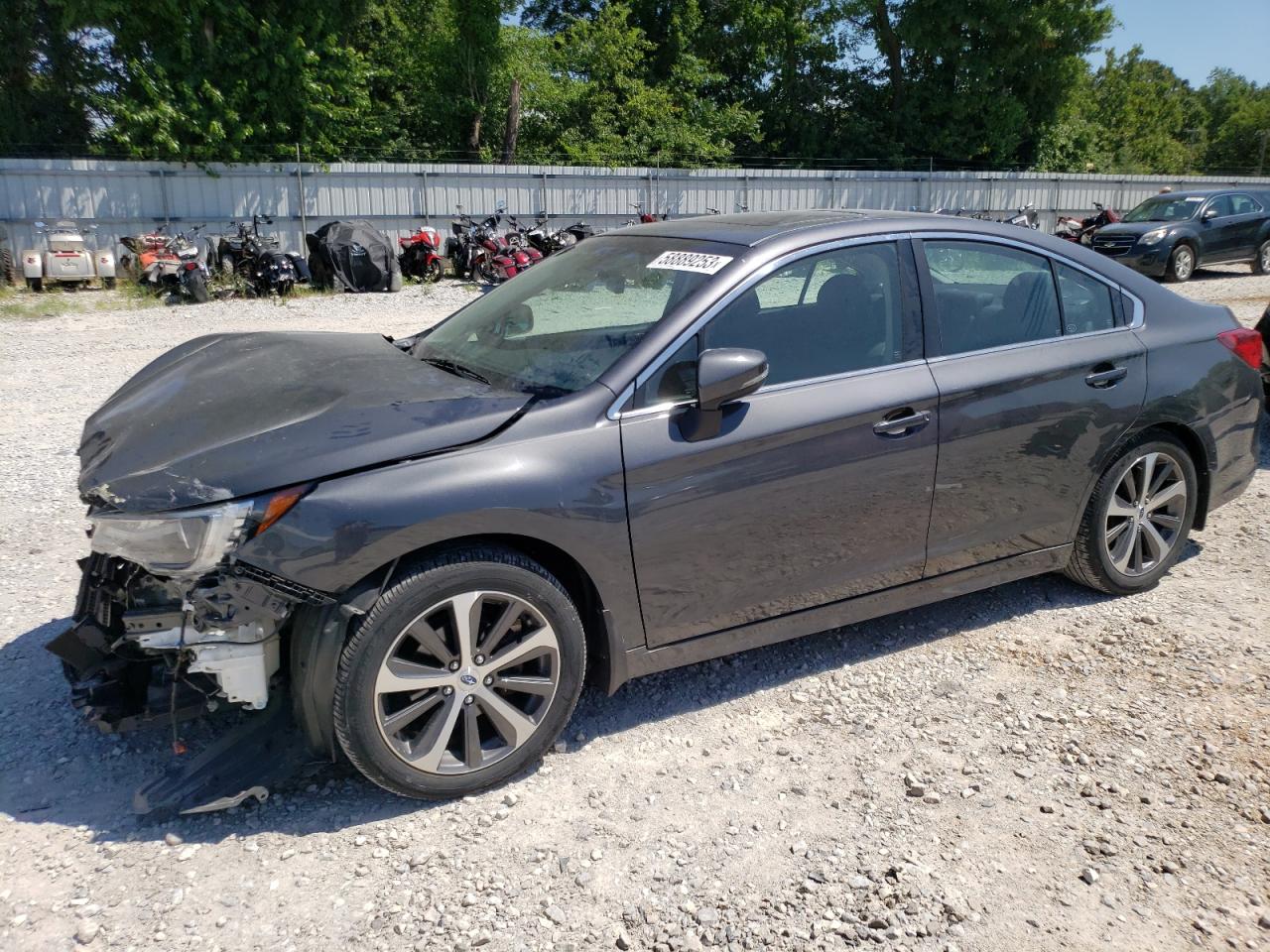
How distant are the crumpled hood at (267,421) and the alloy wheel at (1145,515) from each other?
2815mm

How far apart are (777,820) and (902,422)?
1512mm

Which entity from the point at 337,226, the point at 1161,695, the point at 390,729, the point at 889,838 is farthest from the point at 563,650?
the point at 337,226

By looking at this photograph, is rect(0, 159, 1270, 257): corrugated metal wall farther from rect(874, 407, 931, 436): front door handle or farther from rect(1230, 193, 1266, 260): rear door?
rect(874, 407, 931, 436): front door handle

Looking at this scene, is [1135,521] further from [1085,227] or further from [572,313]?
[1085,227]

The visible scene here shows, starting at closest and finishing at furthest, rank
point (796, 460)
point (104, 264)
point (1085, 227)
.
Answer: point (796, 460) < point (104, 264) < point (1085, 227)

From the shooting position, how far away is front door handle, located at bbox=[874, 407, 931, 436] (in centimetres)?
367

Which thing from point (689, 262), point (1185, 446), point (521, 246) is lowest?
point (1185, 446)

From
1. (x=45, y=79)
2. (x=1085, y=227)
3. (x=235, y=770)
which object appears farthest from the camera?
(x=45, y=79)

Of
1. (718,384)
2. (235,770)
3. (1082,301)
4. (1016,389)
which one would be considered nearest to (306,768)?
(235,770)

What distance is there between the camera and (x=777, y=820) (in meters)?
3.10

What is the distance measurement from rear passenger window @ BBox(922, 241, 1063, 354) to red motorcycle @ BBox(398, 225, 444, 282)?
52.0ft

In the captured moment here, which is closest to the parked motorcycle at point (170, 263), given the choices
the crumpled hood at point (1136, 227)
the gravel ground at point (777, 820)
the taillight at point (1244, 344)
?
the gravel ground at point (777, 820)

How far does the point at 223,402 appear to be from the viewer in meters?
3.38

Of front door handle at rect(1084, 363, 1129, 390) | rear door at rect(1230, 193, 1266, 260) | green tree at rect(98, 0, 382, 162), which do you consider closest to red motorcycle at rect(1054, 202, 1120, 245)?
rear door at rect(1230, 193, 1266, 260)
